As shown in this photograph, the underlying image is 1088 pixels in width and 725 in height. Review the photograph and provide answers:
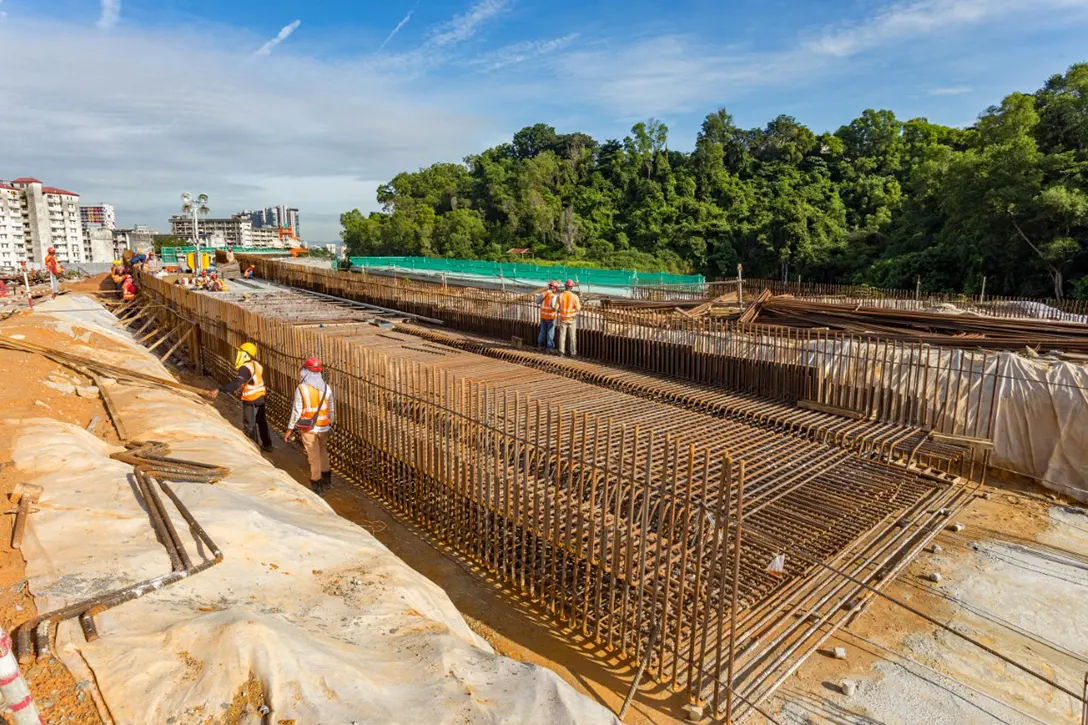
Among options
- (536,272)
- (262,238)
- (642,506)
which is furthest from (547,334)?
(262,238)

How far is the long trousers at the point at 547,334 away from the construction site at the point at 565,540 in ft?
8.30

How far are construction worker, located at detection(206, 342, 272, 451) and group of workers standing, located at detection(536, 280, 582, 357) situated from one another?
6228mm

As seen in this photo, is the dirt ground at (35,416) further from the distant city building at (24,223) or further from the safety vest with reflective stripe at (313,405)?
the distant city building at (24,223)

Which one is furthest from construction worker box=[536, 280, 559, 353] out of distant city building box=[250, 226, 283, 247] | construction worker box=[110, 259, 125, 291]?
distant city building box=[250, 226, 283, 247]

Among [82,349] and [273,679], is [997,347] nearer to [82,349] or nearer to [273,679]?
[273,679]

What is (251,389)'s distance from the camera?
29.1 ft

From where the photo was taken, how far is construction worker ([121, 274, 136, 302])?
22.2 metres

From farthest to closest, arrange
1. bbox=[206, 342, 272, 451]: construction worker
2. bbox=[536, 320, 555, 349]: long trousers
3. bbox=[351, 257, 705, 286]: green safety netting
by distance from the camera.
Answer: bbox=[351, 257, 705, 286]: green safety netting, bbox=[536, 320, 555, 349]: long trousers, bbox=[206, 342, 272, 451]: construction worker

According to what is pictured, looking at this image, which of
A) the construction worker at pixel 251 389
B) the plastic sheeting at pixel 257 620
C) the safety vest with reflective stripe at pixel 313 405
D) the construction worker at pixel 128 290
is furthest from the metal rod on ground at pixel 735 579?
the construction worker at pixel 128 290

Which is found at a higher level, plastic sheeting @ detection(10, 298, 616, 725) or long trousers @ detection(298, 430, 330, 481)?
plastic sheeting @ detection(10, 298, 616, 725)

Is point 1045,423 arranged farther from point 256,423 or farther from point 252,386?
point 256,423

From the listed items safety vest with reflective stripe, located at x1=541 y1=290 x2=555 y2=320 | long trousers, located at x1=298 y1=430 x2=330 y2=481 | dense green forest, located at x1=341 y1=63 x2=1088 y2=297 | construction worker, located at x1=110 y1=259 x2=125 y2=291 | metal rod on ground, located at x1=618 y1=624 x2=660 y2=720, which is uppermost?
dense green forest, located at x1=341 y1=63 x2=1088 y2=297

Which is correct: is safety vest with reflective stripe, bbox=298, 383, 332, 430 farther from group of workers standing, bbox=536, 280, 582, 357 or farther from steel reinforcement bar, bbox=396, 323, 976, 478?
group of workers standing, bbox=536, 280, 582, 357

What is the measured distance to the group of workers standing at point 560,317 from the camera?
1302 centimetres
